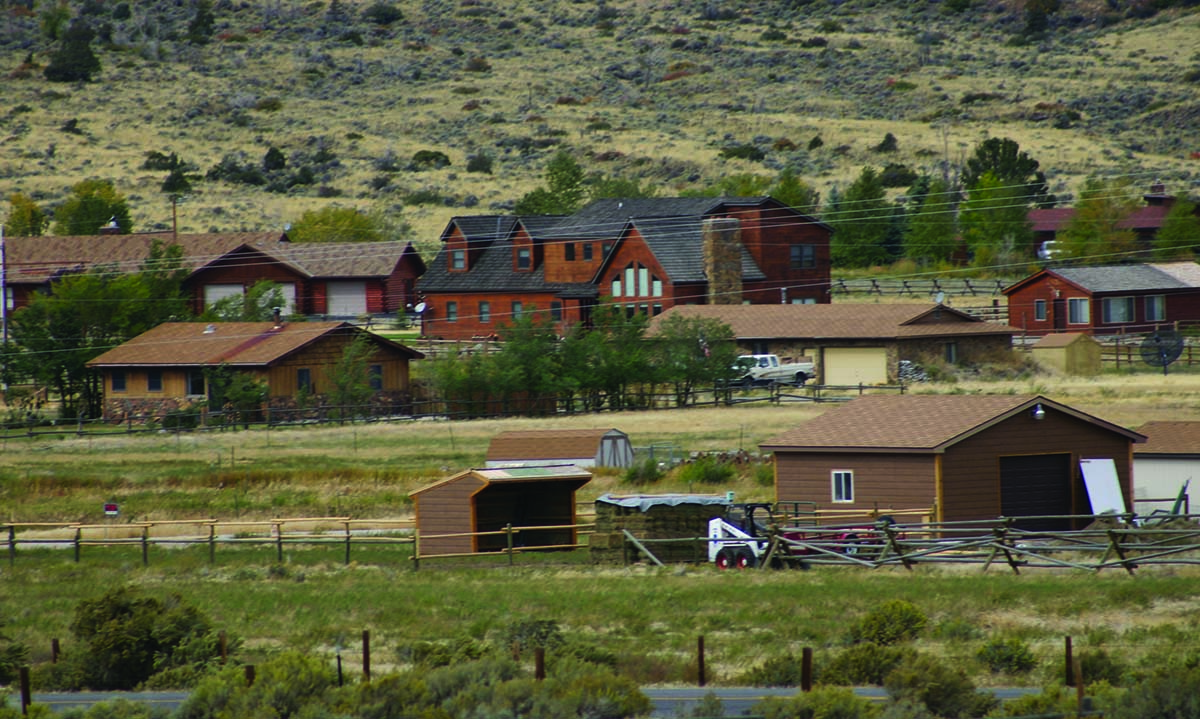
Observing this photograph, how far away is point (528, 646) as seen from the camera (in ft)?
82.7

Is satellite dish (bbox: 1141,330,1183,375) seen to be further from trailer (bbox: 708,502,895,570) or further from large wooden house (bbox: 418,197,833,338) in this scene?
trailer (bbox: 708,502,895,570)

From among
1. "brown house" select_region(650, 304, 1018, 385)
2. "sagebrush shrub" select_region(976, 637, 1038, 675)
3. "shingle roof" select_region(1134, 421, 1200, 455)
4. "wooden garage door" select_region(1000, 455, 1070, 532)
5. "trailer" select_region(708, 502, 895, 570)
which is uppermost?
"brown house" select_region(650, 304, 1018, 385)

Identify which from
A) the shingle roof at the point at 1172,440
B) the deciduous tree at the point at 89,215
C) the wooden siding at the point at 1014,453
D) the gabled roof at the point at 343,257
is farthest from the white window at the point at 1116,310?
the deciduous tree at the point at 89,215

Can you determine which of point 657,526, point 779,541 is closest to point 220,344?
point 657,526

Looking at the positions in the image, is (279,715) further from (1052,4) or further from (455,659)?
(1052,4)

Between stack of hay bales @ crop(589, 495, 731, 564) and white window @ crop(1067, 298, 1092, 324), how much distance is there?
145 feet

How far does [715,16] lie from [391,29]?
38855mm

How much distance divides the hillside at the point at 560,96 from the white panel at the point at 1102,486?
80173 millimetres

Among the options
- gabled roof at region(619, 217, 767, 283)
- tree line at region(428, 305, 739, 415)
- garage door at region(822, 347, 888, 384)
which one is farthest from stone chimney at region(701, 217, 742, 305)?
tree line at region(428, 305, 739, 415)

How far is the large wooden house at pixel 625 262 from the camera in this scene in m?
78.9

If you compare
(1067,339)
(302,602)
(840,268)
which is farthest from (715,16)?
(302,602)

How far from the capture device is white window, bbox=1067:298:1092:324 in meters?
74.5

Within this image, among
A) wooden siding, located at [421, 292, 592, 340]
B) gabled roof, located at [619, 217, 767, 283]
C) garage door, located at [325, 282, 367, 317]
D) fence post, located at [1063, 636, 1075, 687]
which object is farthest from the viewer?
garage door, located at [325, 282, 367, 317]

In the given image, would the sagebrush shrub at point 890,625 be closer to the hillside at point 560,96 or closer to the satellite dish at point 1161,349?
the satellite dish at point 1161,349
